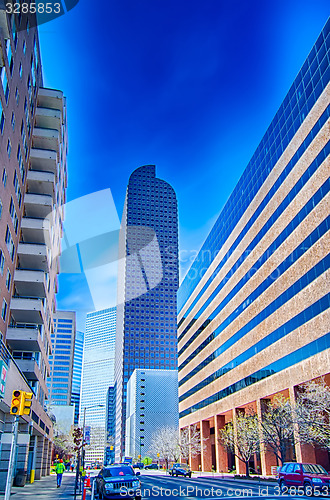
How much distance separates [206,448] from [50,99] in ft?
191

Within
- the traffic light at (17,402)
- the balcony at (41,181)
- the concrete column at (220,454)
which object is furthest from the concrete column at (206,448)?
the traffic light at (17,402)

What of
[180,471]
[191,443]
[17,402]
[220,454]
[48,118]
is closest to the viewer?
[17,402]

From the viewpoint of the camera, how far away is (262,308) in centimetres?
4897

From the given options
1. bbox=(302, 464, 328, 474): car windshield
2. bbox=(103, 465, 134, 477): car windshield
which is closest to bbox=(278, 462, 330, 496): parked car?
bbox=(302, 464, 328, 474): car windshield

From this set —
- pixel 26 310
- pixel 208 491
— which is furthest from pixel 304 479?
pixel 26 310

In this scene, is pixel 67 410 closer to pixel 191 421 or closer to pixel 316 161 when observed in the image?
pixel 191 421

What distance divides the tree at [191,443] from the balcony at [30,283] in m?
45.4


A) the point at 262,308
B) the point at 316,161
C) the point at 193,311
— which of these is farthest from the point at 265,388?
the point at 193,311

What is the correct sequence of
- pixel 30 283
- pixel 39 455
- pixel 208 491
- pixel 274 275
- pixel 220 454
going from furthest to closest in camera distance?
pixel 220 454, pixel 39 455, pixel 274 275, pixel 30 283, pixel 208 491

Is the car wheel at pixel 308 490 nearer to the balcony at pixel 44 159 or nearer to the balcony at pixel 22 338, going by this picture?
the balcony at pixel 22 338

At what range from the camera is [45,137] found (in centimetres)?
4403

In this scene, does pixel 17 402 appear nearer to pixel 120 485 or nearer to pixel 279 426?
pixel 120 485

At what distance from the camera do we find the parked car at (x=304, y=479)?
23469 mm

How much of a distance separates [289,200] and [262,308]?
1234 cm
